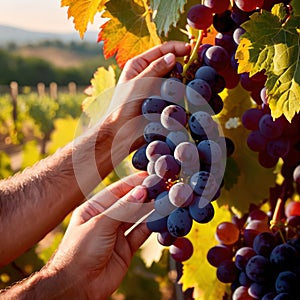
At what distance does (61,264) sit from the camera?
1013mm

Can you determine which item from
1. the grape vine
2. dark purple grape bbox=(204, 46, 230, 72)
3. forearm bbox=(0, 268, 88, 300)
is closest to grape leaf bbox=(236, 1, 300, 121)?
the grape vine

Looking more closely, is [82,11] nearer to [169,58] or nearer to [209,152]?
[169,58]

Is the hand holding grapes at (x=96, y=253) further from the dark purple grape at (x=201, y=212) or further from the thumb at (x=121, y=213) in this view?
the dark purple grape at (x=201, y=212)

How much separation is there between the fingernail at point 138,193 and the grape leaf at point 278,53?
0.22 meters

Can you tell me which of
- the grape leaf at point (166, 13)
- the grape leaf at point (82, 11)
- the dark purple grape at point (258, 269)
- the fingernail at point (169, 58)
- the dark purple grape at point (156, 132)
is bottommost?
the dark purple grape at point (258, 269)

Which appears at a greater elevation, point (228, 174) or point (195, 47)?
point (195, 47)

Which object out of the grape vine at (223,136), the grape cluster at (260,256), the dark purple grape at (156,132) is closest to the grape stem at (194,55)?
the grape vine at (223,136)

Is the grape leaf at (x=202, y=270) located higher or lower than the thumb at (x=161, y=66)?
lower

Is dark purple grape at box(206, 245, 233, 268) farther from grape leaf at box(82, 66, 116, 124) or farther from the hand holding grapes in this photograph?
grape leaf at box(82, 66, 116, 124)

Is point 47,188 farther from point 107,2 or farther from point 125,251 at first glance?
point 107,2

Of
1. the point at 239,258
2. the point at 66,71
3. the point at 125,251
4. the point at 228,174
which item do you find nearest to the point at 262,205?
the point at 228,174

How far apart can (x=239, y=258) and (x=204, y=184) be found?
0.88 feet

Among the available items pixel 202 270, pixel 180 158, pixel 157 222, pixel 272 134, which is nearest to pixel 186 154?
pixel 180 158

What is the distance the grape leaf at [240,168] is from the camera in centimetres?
117
